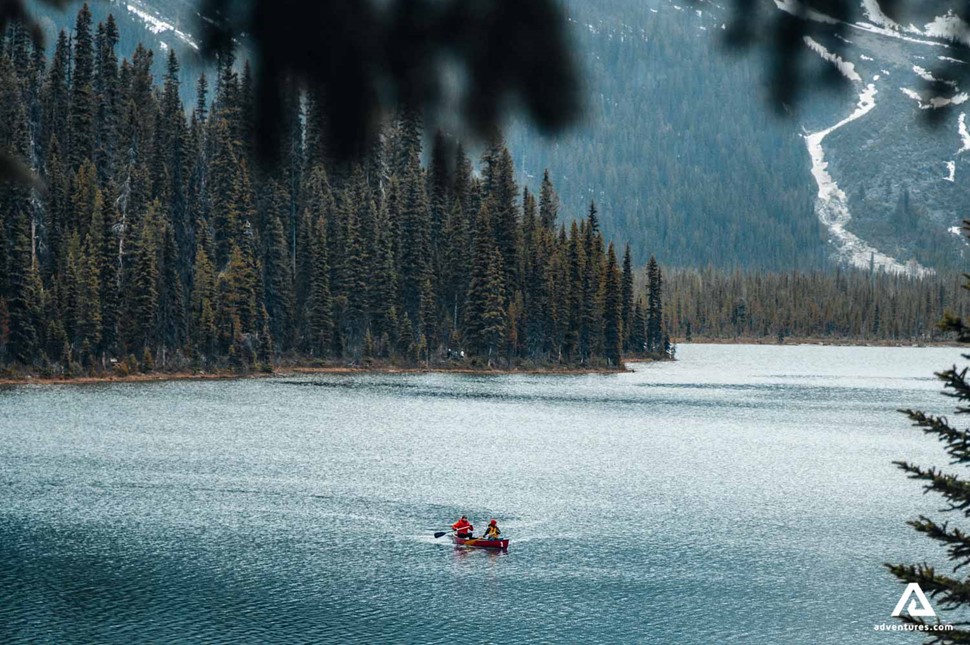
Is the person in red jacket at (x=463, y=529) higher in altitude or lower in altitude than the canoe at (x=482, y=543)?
higher

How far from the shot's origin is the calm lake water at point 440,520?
33625mm

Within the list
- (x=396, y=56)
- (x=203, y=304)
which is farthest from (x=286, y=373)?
(x=396, y=56)

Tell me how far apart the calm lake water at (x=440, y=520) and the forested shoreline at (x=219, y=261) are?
17.5 meters

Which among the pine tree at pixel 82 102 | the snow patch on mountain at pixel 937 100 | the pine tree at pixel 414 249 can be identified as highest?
the pine tree at pixel 82 102

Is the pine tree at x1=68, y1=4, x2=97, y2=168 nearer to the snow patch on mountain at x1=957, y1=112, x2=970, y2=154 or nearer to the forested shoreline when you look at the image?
the forested shoreline

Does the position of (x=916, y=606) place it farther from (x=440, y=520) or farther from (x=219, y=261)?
(x=219, y=261)

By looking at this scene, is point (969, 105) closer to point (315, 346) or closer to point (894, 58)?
point (894, 58)

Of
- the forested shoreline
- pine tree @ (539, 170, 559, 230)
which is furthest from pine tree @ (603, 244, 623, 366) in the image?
pine tree @ (539, 170, 559, 230)

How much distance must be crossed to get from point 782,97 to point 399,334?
129524 mm

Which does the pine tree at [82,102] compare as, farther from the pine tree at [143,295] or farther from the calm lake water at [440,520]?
the calm lake water at [440,520]

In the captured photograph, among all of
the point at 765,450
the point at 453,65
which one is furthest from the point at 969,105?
the point at 765,450

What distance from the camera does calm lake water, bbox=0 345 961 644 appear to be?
33625 mm

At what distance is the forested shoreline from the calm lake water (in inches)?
690

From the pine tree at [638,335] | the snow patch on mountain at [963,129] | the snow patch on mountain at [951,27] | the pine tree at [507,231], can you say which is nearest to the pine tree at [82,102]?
the pine tree at [507,231]
